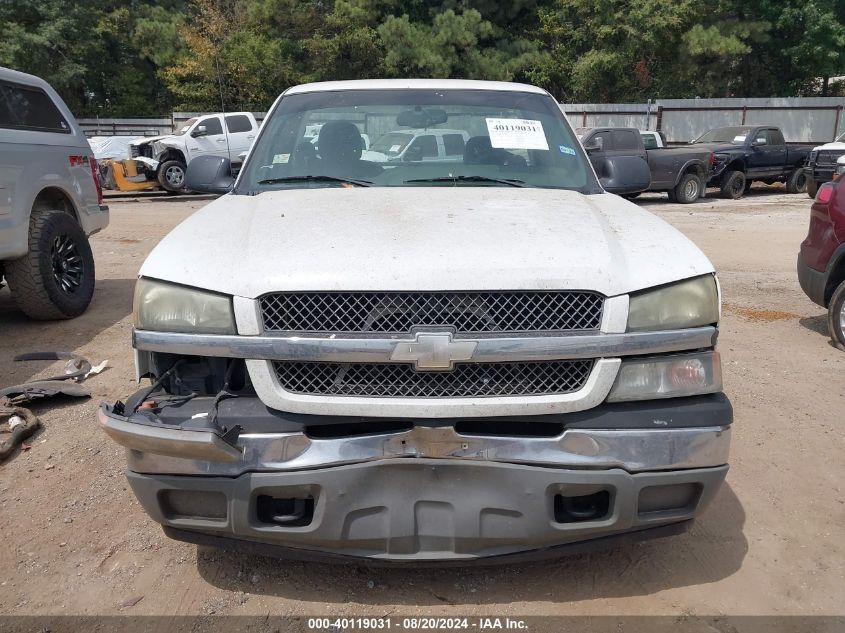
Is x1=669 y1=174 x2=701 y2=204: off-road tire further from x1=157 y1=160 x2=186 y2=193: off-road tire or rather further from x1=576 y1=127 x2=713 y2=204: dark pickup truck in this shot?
x1=157 y1=160 x2=186 y2=193: off-road tire

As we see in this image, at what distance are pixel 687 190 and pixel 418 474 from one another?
53.3ft

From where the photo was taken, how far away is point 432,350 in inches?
88.8

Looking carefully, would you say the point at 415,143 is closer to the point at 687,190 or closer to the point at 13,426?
the point at 13,426

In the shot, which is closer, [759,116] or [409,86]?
[409,86]

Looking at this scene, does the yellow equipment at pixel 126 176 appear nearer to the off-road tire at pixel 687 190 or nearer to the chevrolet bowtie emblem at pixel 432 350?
the off-road tire at pixel 687 190

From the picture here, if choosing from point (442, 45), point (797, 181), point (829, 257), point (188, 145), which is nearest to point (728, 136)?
point (797, 181)

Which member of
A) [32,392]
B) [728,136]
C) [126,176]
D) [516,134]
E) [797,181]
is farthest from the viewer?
[797,181]

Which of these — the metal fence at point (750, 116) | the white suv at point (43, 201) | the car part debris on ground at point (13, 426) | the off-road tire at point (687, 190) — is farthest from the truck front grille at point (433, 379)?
the metal fence at point (750, 116)

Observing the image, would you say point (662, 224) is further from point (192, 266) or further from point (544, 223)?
point (192, 266)

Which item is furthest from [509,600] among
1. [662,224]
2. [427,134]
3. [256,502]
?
[427,134]

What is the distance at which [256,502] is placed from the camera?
2348 mm

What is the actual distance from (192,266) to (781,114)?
26140 millimetres

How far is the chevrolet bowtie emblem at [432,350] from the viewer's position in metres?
2.25

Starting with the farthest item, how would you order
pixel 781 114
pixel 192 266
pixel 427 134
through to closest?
1. pixel 781 114
2. pixel 427 134
3. pixel 192 266
